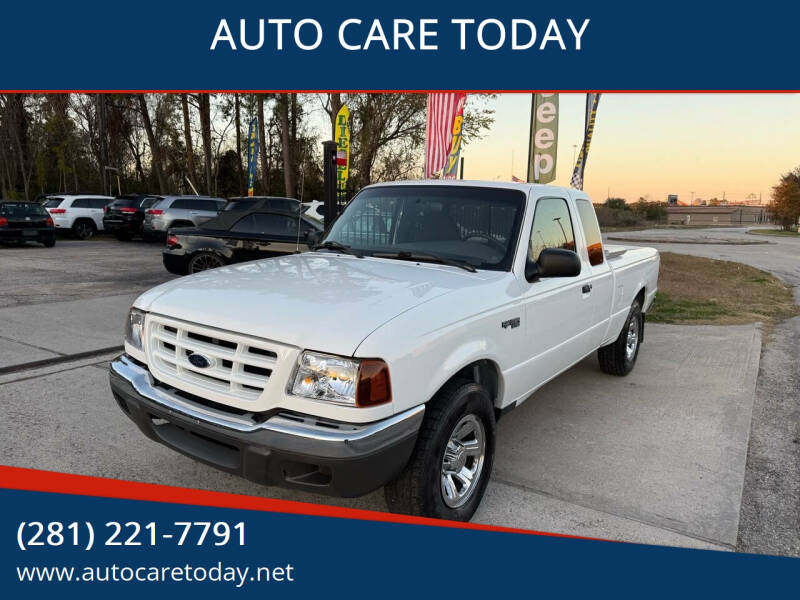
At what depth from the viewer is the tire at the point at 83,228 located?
73.1ft

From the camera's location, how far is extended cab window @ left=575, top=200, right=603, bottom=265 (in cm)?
500

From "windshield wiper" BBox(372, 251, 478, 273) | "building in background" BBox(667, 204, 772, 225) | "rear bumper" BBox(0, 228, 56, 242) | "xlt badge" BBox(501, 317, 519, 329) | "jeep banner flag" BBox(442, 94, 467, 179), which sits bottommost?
"building in background" BBox(667, 204, 772, 225)

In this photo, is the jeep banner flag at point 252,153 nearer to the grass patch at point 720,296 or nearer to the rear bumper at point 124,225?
the rear bumper at point 124,225

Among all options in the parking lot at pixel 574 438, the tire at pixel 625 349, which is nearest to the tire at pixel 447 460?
the parking lot at pixel 574 438

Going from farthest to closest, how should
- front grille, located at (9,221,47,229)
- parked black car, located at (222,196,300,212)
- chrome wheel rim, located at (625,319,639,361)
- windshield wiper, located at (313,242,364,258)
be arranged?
1. front grille, located at (9,221,47,229)
2. parked black car, located at (222,196,300,212)
3. chrome wheel rim, located at (625,319,639,361)
4. windshield wiper, located at (313,242,364,258)

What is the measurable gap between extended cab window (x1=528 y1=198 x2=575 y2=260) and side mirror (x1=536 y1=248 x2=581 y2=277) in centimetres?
27

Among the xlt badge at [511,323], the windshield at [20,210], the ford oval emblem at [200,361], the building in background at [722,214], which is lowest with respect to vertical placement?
the building in background at [722,214]

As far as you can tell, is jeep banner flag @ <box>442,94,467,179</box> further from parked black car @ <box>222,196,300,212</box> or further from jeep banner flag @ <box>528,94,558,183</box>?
parked black car @ <box>222,196,300,212</box>

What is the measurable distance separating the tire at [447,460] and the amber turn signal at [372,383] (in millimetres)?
408

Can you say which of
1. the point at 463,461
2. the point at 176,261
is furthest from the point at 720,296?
the point at 463,461

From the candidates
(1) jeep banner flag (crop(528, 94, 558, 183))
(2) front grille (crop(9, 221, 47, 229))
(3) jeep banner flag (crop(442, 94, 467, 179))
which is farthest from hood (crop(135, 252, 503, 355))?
(2) front grille (crop(9, 221, 47, 229))

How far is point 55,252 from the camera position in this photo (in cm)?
1711
